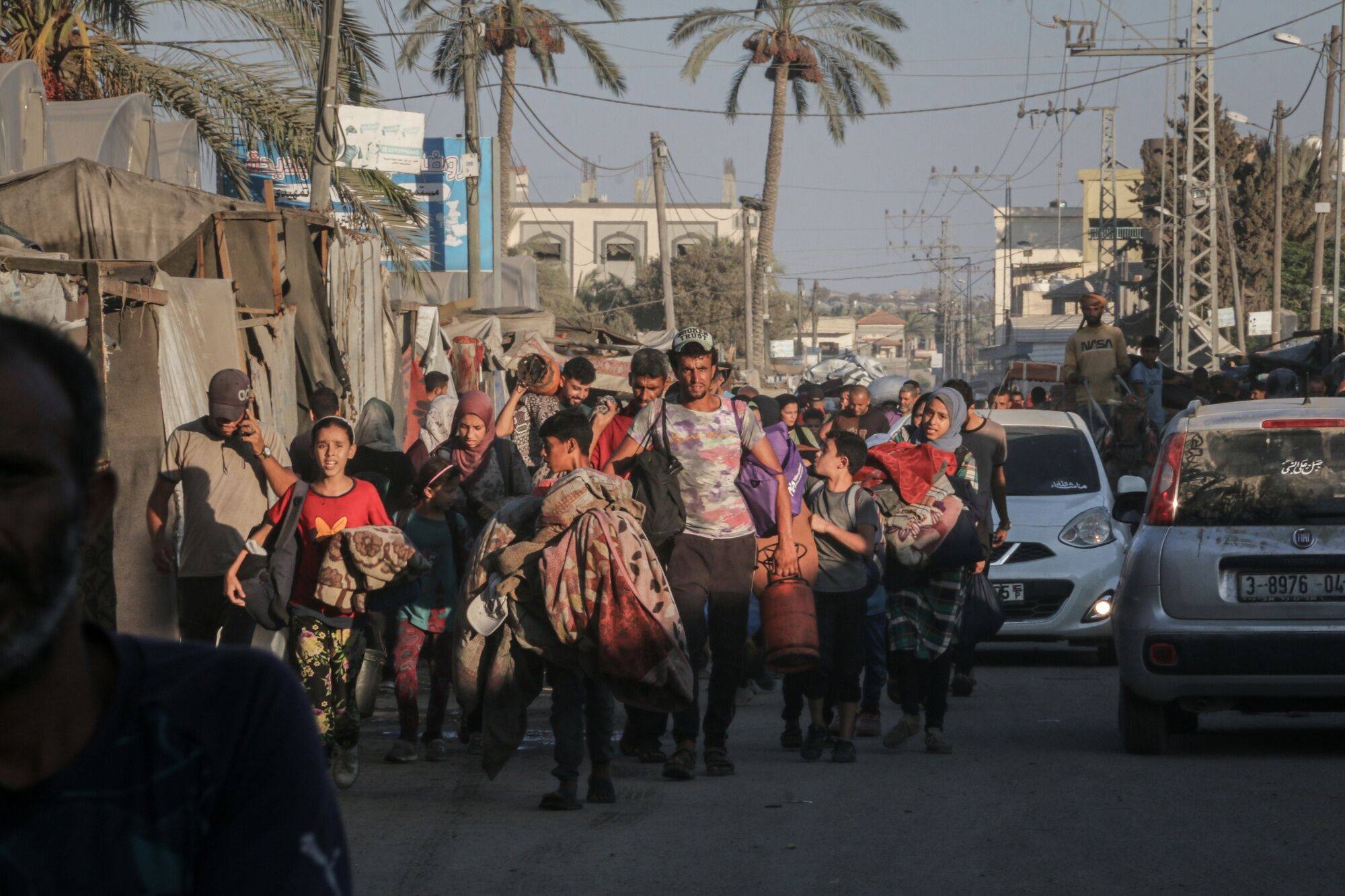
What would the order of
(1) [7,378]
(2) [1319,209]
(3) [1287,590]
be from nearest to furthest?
(1) [7,378] → (3) [1287,590] → (2) [1319,209]

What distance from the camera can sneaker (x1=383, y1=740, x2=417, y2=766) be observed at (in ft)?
27.4

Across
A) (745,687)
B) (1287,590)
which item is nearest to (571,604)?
(1287,590)

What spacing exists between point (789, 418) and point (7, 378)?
14.6 meters

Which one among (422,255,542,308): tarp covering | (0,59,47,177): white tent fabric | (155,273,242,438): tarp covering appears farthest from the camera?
(422,255,542,308): tarp covering

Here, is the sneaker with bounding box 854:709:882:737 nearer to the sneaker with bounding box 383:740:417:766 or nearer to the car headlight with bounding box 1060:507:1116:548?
the sneaker with bounding box 383:740:417:766

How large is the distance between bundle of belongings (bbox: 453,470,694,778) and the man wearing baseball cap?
1.33 metres

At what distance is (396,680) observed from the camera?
27.6 ft

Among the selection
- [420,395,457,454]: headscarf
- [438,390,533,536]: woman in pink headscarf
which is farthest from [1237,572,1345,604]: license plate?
[420,395,457,454]: headscarf

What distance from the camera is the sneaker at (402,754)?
836 cm

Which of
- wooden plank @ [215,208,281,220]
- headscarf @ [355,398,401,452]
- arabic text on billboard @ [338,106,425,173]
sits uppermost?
arabic text on billboard @ [338,106,425,173]

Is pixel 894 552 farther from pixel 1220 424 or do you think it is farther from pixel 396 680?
pixel 396 680

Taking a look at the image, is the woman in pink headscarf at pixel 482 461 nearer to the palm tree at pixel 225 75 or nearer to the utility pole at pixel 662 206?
the palm tree at pixel 225 75

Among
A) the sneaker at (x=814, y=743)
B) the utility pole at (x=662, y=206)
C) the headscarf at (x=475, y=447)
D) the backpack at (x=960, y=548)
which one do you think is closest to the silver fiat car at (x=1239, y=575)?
the backpack at (x=960, y=548)

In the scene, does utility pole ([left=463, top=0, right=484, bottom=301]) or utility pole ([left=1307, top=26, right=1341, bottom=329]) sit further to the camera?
utility pole ([left=1307, top=26, right=1341, bottom=329])
